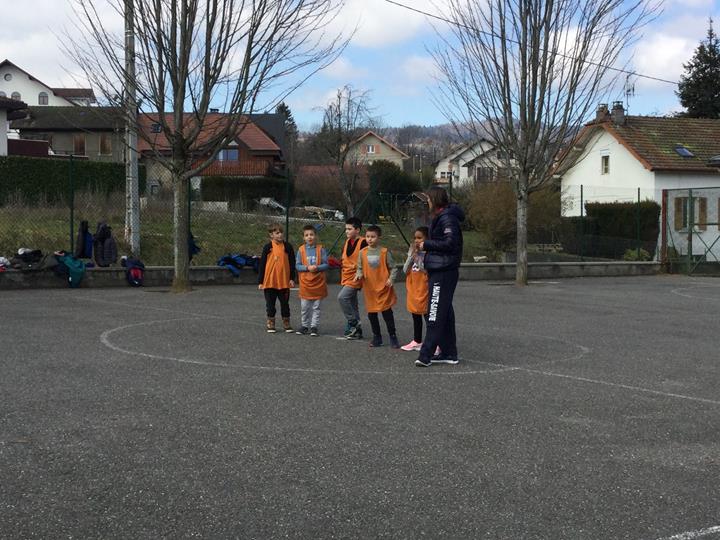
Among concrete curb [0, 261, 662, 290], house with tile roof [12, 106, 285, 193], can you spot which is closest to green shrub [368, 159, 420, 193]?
house with tile roof [12, 106, 285, 193]

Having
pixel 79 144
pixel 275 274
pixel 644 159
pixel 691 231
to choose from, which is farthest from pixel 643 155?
pixel 79 144

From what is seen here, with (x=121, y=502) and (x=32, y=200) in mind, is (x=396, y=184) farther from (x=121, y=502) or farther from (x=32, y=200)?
(x=121, y=502)

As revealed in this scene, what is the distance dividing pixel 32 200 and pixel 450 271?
13.6m

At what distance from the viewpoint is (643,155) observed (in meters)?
39.5

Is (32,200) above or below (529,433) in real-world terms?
above

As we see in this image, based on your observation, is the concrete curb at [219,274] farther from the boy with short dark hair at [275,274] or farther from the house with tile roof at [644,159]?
the house with tile roof at [644,159]

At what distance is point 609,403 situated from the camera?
7.08 m

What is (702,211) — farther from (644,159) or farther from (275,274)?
(275,274)

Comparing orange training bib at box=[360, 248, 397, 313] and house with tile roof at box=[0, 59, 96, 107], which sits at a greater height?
house with tile roof at box=[0, 59, 96, 107]

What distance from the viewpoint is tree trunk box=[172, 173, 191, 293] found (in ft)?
53.1

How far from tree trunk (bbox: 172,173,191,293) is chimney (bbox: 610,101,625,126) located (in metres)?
30.7

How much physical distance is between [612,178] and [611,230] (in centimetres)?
999

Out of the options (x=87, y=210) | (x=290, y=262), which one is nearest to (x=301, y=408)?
(x=290, y=262)

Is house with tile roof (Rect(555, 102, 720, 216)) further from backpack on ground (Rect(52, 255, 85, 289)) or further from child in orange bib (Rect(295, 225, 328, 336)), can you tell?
child in orange bib (Rect(295, 225, 328, 336))
